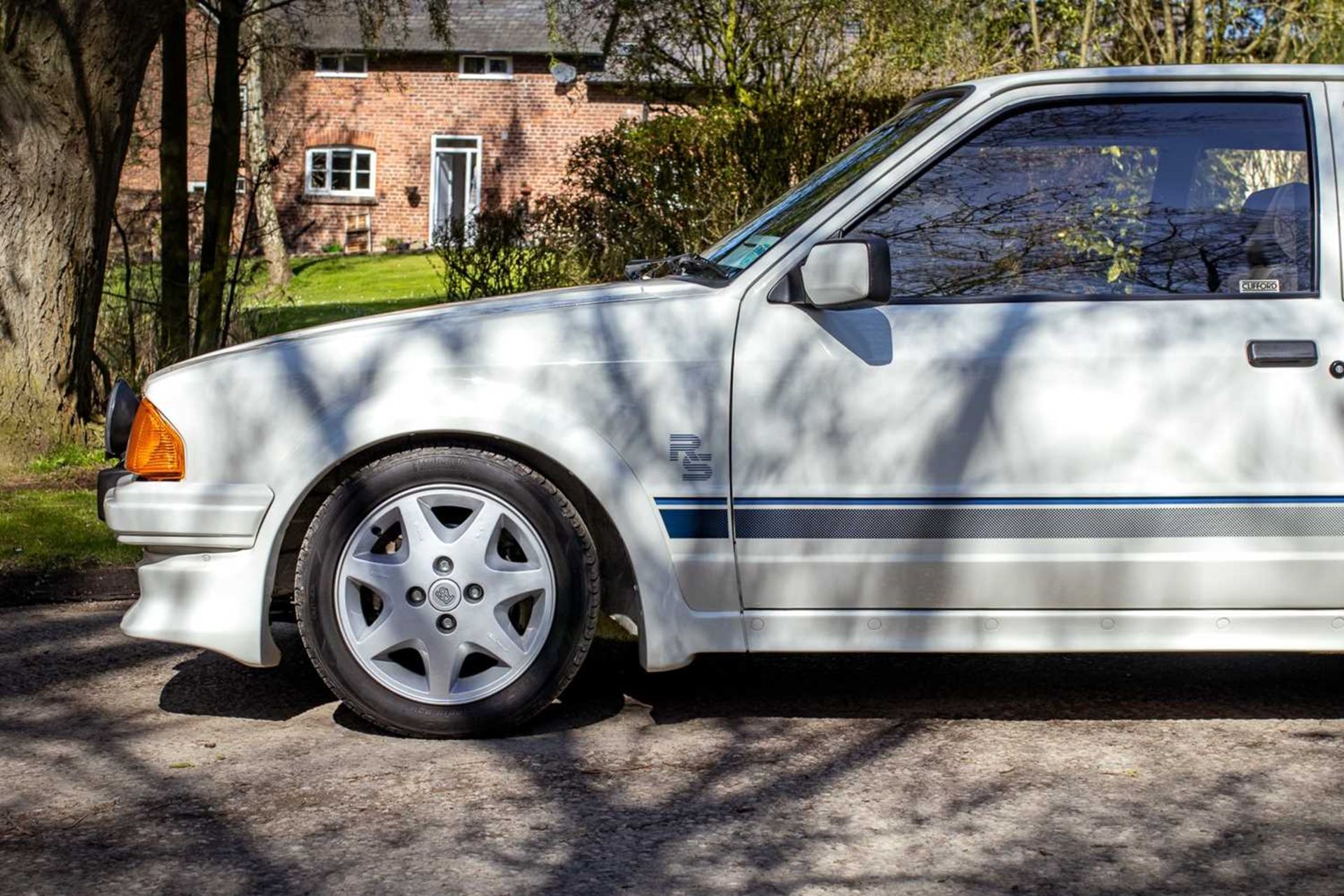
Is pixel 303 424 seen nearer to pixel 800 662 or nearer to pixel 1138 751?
pixel 800 662

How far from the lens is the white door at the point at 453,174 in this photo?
41781 millimetres

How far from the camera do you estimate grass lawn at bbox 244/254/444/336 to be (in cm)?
2111

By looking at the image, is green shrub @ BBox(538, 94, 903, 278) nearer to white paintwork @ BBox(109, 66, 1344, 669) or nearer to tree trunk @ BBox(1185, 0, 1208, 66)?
tree trunk @ BBox(1185, 0, 1208, 66)

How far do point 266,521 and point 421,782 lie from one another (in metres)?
0.87

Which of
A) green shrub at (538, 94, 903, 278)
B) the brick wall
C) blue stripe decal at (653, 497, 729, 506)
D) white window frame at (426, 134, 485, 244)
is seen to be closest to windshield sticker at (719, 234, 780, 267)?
blue stripe decal at (653, 497, 729, 506)

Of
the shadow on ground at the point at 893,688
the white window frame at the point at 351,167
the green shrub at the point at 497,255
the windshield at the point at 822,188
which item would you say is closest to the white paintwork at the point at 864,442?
the windshield at the point at 822,188

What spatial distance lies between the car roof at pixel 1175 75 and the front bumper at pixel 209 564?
240 cm

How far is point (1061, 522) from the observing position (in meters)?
4.64

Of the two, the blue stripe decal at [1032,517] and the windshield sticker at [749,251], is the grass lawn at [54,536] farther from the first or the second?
the blue stripe decal at [1032,517]

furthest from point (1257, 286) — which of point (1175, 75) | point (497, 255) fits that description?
point (497, 255)

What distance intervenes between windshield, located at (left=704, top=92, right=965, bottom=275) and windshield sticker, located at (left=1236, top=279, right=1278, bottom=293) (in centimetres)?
96

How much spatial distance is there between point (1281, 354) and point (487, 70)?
38693mm

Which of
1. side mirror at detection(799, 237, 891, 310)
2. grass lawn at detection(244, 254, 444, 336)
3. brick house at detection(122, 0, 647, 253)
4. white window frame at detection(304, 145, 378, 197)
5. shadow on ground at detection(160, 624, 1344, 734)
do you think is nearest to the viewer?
side mirror at detection(799, 237, 891, 310)

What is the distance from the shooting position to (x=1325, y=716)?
16.9ft
